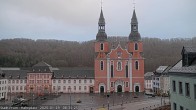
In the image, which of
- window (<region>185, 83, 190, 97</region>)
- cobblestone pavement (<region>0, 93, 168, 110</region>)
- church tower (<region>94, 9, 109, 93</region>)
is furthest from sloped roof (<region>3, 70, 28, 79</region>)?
window (<region>185, 83, 190, 97</region>)

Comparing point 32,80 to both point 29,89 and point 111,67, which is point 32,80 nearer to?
point 29,89

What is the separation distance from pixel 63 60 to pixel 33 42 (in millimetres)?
37502

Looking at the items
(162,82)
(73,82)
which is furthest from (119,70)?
(73,82)

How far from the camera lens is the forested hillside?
11956 centimetres

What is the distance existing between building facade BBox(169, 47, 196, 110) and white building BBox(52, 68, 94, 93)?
5368 cm

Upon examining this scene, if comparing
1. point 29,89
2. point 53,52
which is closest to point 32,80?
point 29,89

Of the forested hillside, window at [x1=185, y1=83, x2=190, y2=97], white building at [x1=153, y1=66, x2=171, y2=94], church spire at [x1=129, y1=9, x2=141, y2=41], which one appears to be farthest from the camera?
the forested hillside

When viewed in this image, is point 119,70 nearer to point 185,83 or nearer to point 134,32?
point 134,32

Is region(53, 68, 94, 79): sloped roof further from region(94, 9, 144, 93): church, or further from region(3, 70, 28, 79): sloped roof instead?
region(3, 70, 28, 79): sloped roof

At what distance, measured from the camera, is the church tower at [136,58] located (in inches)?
2889

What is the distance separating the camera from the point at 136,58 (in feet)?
242

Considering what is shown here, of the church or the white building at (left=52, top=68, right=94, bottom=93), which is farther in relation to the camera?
the white building at (left=52, top=68, right=94, bottom=93)

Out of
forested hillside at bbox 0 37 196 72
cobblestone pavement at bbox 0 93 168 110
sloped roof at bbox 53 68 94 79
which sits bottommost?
cobblestone pavement at bbox 0 93 168 110

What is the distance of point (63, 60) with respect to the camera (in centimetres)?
12850
